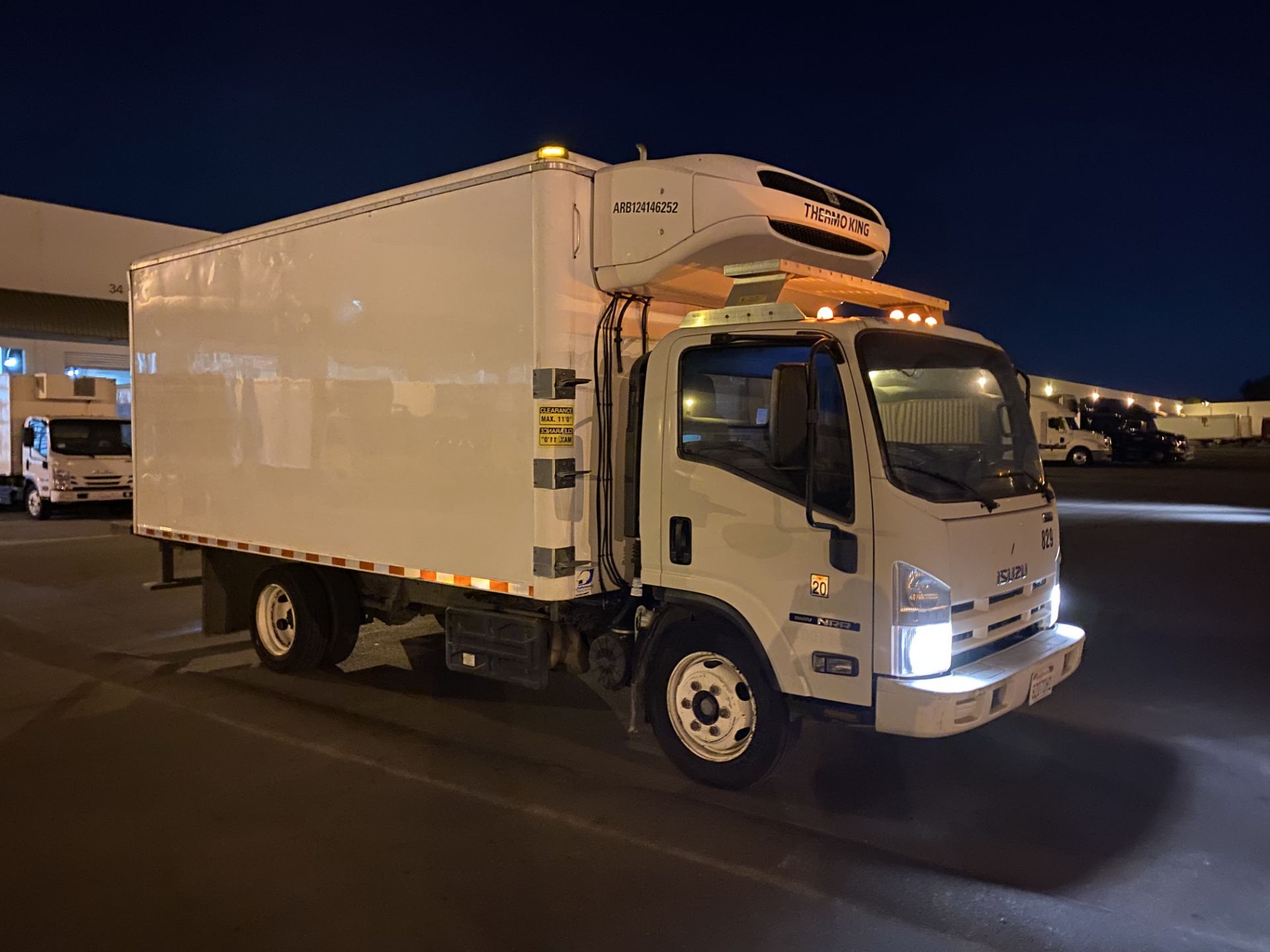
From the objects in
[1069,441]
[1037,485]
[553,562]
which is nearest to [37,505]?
[553,562]

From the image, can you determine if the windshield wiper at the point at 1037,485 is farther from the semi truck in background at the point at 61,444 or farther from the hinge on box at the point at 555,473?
the semi truck in background at the point at 61,444

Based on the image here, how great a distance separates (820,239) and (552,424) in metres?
2.06

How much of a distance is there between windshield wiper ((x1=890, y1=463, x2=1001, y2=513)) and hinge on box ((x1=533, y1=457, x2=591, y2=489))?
1.86 m

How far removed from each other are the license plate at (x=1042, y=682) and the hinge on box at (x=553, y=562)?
8.33 ft

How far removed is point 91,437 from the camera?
20.8 meters

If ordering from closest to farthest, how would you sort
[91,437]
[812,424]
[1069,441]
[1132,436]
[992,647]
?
[812,424], [992,647], [91,437], [1069,441], [1132,436]

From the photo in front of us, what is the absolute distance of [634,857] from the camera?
453 centimetres

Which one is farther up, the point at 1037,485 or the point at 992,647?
the point at 1037,485

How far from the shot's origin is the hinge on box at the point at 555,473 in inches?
212

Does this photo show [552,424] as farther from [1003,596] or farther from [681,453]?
[1003,596]

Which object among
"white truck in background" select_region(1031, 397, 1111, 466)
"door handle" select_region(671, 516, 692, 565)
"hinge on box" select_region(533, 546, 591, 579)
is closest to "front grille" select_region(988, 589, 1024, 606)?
"door handle" select_region(671, 516, 692, 565)

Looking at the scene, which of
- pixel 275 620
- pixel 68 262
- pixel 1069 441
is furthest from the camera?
pixel 1069 441

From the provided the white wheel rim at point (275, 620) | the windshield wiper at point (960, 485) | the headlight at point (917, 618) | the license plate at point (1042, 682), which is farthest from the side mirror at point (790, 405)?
the white wheel rim at point (275, 620)

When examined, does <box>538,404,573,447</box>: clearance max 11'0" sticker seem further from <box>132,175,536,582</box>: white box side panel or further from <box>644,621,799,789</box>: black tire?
<box>644,621,799,789</box>: black tire
